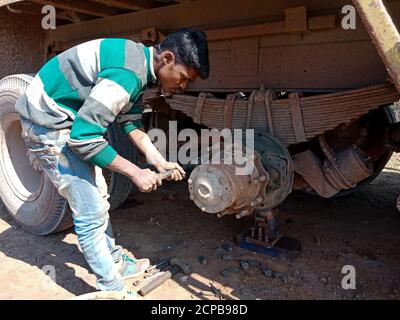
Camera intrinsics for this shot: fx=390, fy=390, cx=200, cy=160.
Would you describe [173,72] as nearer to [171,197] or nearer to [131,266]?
[131,266]

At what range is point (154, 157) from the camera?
92.9 inches

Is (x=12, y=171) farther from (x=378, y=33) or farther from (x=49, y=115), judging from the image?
(x=378, y=33)

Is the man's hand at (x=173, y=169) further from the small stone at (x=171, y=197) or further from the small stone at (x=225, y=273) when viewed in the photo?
the small stone at (x=171, y=197)

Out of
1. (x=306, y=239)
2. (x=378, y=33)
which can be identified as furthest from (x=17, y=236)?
(x=378, y=33)

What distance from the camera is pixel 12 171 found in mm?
3422

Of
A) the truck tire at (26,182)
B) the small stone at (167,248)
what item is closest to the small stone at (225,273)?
the small stone at (167,248)

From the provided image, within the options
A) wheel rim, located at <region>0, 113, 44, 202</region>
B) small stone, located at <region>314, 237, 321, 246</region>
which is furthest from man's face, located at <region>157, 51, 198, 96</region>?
wheel rim, located at <region>0, 113, 44, 202</region>

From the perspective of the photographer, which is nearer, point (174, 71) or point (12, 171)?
point (174, 71)

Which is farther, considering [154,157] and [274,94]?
[274,94]

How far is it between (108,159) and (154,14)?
1.56 meters

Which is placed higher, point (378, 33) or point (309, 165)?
point (378, 33)

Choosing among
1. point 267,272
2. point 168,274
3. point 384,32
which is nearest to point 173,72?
point 384,32

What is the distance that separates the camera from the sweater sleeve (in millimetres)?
1813

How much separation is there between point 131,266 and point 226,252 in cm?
68
